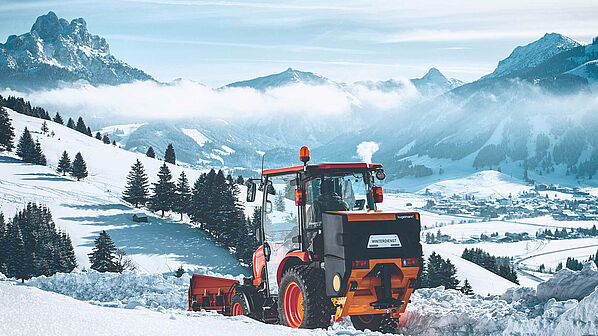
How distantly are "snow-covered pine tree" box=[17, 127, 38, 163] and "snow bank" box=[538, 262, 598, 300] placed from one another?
9193 centimetres

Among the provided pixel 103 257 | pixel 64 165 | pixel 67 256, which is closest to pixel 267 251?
pixel 103 257

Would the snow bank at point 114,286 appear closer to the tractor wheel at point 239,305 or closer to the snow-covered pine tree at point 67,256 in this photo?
the tractor wheel at point 239,305

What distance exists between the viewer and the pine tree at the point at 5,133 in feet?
295

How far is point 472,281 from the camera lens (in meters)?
65.1

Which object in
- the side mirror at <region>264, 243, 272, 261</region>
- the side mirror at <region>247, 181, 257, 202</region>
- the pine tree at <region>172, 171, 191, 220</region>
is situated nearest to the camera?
the side mirror at <region>247, 181, 257, 202</region>

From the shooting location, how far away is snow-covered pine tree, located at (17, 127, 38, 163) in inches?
3474

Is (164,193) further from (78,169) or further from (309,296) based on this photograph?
(309,296)

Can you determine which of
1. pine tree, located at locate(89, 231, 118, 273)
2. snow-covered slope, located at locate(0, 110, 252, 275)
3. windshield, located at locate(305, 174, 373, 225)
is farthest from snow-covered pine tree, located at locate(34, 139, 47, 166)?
windshield, located at locate(305, 174, 373, 225)

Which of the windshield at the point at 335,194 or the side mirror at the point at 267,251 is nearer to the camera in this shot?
the windshield at the point at 335,194

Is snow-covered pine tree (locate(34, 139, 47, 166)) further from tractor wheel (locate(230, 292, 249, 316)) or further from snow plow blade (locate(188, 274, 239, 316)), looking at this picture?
tractor wheel (locate(230, 292, 249, 316))

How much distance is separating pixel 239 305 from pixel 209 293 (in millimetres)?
2404

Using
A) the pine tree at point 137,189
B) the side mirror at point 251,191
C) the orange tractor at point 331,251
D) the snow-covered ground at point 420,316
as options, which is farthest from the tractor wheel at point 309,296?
the pine tree at point 137,189

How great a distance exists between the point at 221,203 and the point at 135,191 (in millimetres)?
23288

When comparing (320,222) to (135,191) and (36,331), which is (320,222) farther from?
(135,191)
